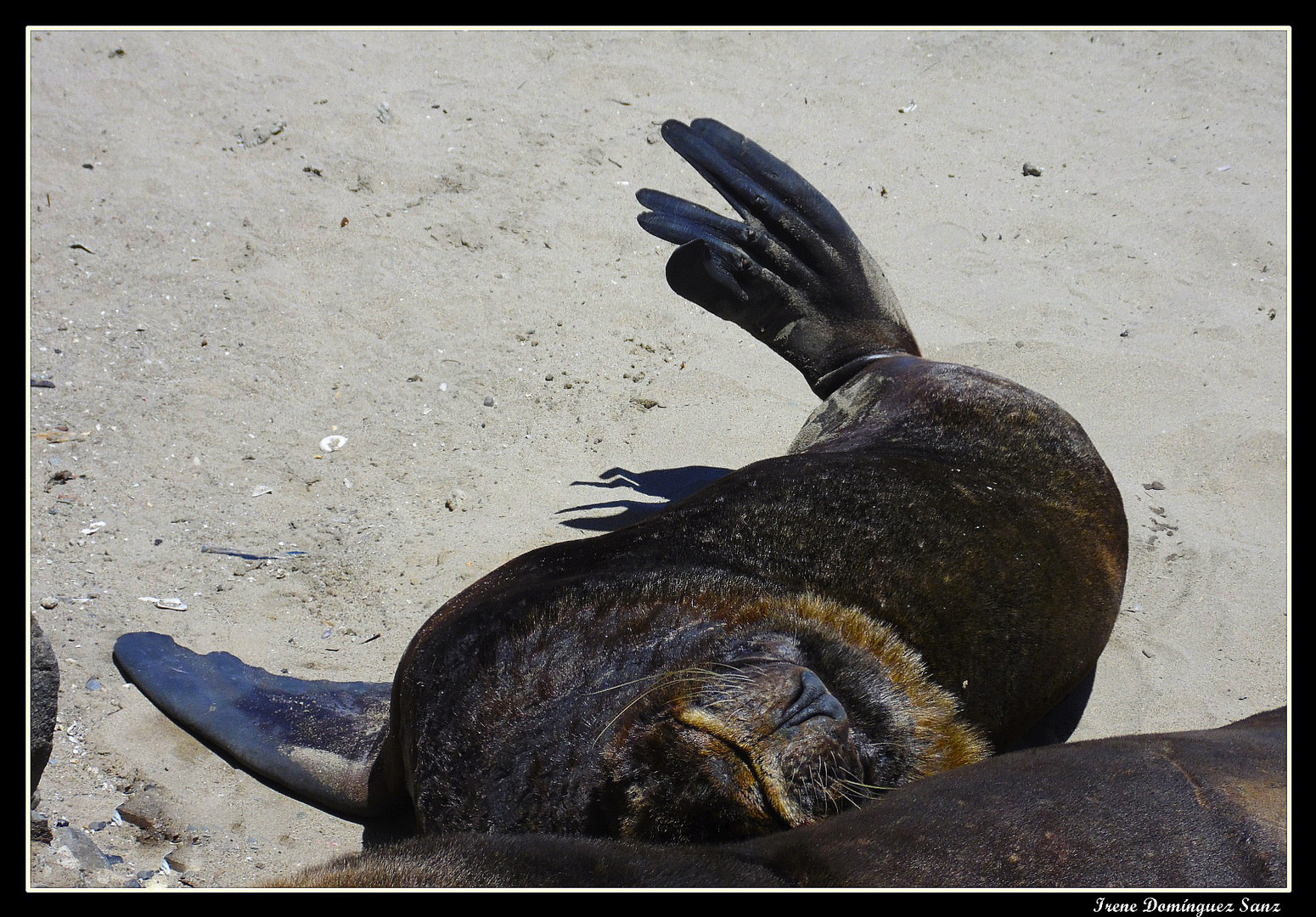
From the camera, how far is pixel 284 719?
2980mm

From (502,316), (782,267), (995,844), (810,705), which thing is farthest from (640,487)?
(995,844)

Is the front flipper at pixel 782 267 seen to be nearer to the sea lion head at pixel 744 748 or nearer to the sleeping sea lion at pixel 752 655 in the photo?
the sleeping sea lion at pixel 752 655

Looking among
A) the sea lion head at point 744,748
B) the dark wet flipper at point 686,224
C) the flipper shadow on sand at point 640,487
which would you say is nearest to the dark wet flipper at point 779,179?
the dark wet flipper at point 686,224

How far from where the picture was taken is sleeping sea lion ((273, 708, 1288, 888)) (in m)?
1.68

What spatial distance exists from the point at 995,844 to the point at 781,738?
1.47ft

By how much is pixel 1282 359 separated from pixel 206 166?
18.1 feet

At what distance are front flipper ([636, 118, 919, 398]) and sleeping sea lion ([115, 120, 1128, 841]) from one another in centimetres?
53

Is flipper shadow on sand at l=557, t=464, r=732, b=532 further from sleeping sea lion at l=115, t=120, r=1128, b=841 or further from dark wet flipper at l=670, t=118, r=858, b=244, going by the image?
dark wet flipper at l=670, t=118, r=858, b=244

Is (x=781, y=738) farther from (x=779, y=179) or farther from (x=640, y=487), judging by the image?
(x=779, y=179)

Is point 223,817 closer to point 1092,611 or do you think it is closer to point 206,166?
point 1092,611

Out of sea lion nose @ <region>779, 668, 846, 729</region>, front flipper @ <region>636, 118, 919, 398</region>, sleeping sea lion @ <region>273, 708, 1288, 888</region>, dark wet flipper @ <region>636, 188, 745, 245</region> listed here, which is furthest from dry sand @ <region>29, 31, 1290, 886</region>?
sea lion nose @ <region>779, 668, 846, 729</region>

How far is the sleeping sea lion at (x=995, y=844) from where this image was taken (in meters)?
1.68

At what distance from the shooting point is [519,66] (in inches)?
252

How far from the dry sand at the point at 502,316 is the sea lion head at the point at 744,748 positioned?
1183 mm
